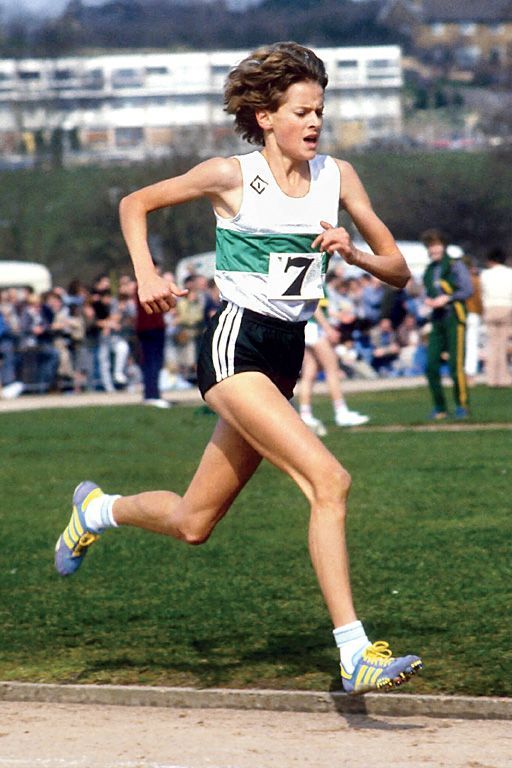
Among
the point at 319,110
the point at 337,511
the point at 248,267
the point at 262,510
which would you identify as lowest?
the point at 262,510

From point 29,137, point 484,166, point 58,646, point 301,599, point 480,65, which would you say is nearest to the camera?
point 58,646

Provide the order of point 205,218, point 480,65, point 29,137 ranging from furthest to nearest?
point 480,65
point 29,137
point 205,218

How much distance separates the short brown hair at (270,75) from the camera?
20.1 ft

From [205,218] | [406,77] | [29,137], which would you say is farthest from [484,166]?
[406,77]

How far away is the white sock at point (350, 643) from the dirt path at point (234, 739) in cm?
22

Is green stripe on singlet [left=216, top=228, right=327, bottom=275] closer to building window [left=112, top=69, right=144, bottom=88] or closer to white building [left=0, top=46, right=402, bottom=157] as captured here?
white building [left=0, top=46, right=402, bottom=157]

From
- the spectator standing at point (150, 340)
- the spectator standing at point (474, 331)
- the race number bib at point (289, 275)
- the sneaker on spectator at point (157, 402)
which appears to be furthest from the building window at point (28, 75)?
the race number bib at point (289, 275)

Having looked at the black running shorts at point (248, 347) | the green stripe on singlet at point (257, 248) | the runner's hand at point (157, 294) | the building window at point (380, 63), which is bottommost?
the building window at point (380, 63)

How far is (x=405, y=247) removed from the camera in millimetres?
38594

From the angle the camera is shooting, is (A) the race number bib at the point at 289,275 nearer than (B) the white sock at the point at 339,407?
Yes

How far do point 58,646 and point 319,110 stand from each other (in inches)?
97.4

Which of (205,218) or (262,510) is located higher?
(262,510)

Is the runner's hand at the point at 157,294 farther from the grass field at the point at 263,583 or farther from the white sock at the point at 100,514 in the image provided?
the grass field at the point at 263,583

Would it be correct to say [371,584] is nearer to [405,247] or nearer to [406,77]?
[405,247]
